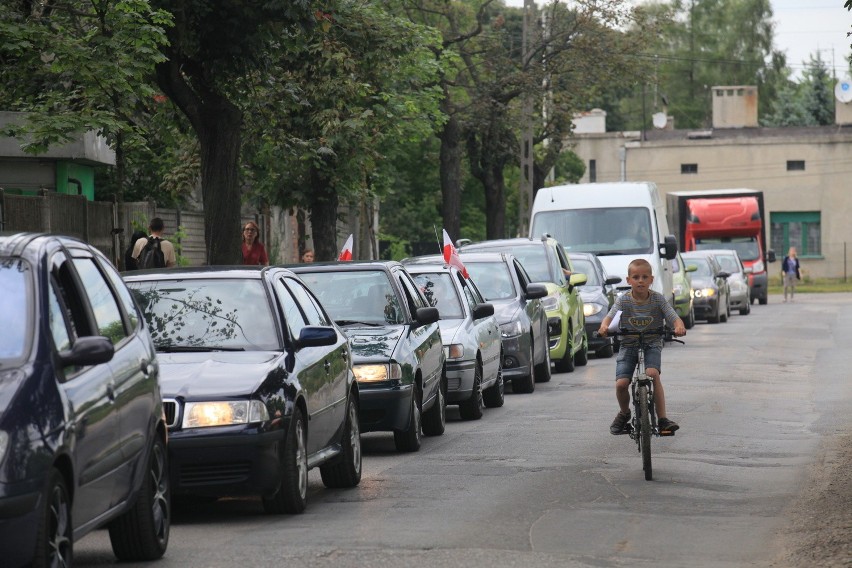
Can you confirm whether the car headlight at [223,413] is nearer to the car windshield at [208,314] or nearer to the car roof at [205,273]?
the car windshield at [208,314]

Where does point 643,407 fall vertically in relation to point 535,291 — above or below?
below

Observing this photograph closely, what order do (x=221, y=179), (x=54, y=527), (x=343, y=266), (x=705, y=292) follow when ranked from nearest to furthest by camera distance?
(x=54, y=527)
(x=343, y=266)
(x=221, y=179)
(x=705, y=292)

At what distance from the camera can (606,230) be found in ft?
103

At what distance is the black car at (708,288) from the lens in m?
39.4

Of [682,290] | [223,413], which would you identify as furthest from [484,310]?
[682,290]

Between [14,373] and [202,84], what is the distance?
13.6 m

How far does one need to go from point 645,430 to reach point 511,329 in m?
8.06

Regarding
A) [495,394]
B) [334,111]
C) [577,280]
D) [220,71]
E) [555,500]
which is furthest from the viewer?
[334,111]

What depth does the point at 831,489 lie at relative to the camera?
11109mm

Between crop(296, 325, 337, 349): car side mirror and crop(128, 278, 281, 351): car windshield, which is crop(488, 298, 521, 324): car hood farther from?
crop(296, 325, 337, 349): car side mirror

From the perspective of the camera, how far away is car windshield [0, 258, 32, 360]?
6.60m

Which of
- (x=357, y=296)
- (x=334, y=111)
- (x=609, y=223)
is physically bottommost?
(x=357, y=296)

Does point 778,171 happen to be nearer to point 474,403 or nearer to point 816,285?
point 816,285

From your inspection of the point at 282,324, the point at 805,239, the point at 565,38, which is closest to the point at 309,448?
the point at 282,324
